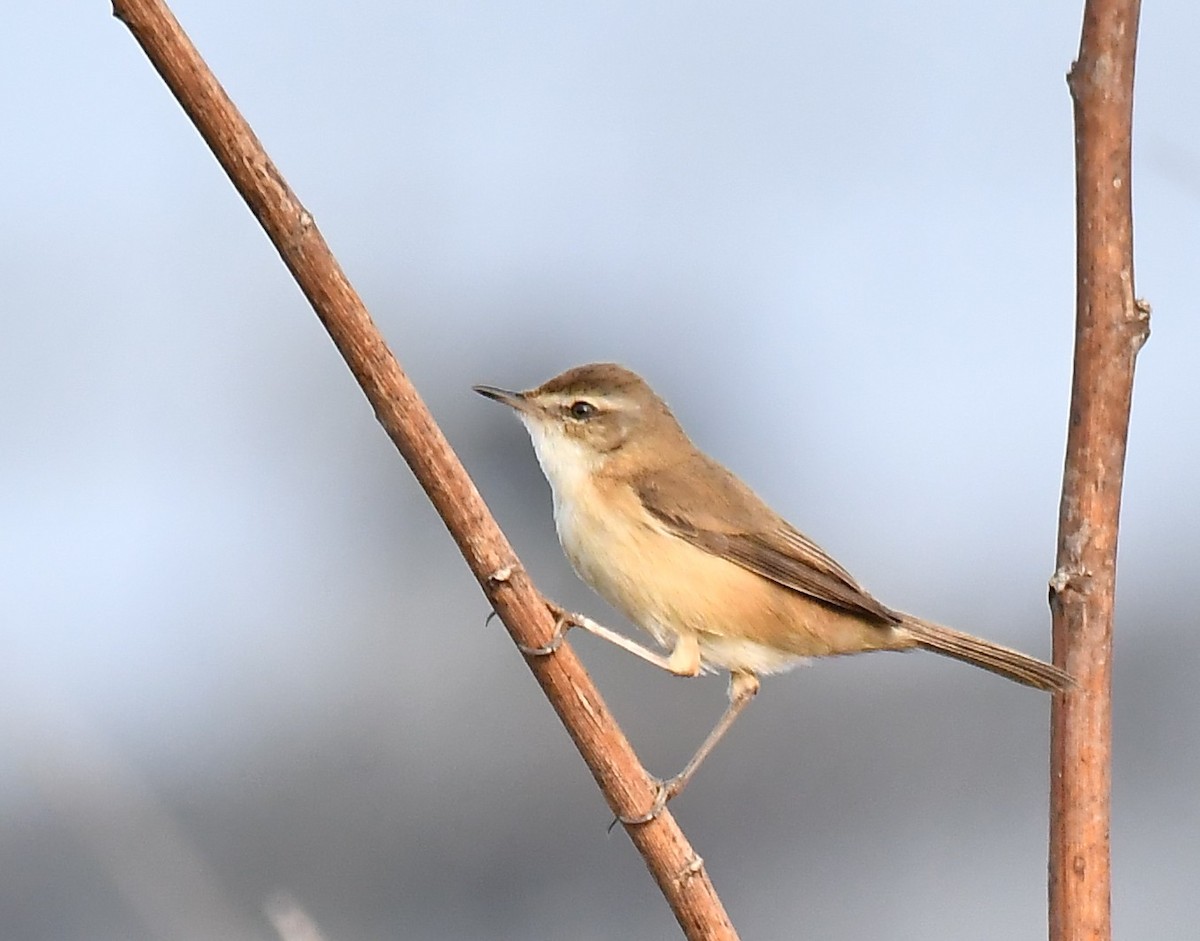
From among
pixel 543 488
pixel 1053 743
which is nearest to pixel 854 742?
pixel 543 488

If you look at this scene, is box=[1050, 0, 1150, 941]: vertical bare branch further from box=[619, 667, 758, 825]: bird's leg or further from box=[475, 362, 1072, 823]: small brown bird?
box=[475, 362, 1072, 823]: small brown bird

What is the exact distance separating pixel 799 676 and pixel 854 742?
0.25 meters

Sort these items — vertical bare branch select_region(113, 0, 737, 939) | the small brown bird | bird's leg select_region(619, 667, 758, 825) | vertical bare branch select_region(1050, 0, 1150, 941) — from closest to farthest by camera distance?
vertical bare branch select_region(113, 0, 737, 939) < vertical bare branch select_region(1050, 0, 1150, 941) < bird's leg select_region(619, 667, 758, 825) < the small brown bird

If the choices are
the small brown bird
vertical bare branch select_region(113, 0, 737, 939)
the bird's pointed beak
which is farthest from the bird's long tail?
the bird's pointed beak

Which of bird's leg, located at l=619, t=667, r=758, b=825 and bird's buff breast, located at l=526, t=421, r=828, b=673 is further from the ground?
bird's buff breast, located at l=526, t=421, r=828, b=673

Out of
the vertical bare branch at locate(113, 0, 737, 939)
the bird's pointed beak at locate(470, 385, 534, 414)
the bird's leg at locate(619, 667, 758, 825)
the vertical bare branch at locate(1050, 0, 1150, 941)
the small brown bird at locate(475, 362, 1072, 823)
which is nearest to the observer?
the vertical bare branch at locate(113, 0, 737, 939)

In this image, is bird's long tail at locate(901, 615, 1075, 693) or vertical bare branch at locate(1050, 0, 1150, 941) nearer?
vertical bare branch at locate(1050, 0, 1150, 941)

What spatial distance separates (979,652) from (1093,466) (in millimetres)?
704

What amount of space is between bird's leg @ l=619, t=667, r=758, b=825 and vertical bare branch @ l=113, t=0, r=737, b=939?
11 centimetres

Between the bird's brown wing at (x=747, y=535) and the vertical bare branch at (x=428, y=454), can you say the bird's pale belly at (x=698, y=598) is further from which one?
the vertical bare branch at (x=428, y=454)

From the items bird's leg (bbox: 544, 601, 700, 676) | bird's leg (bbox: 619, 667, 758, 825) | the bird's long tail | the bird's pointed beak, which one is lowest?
the bird's long tail

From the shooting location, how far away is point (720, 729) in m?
2.13

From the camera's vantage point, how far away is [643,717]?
11.9 ft

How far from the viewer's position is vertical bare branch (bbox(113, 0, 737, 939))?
3.79 ft
